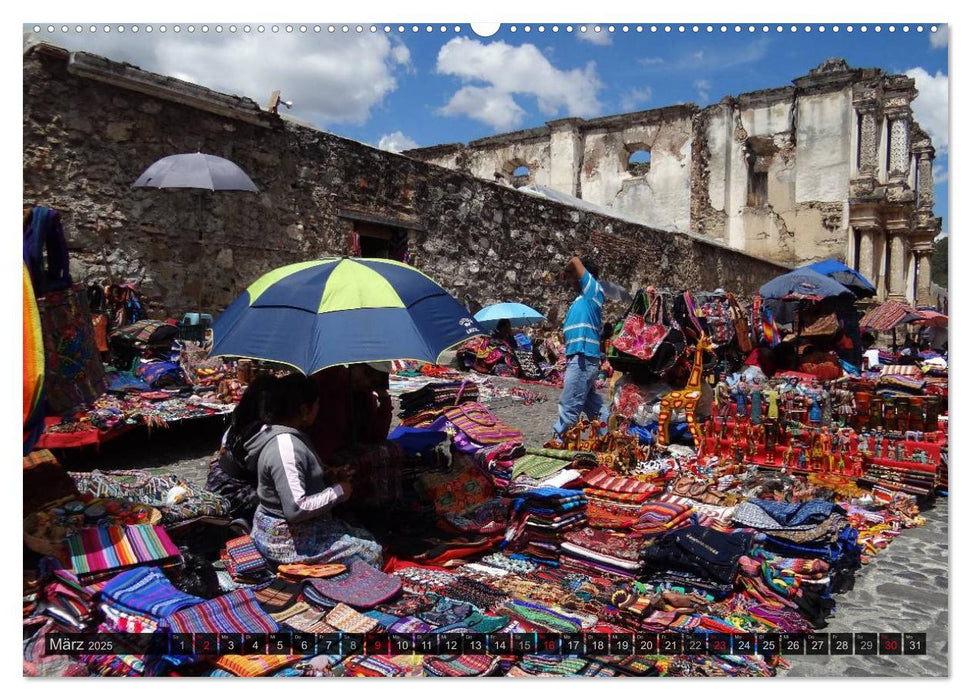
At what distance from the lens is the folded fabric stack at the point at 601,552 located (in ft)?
12.5

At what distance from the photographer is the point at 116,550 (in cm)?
309

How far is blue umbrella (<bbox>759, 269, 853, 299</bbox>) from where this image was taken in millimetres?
8211

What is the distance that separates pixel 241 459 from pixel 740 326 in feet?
20.2

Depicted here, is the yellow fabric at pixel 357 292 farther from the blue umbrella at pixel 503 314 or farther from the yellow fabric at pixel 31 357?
the blue umbrella at pixel 503 314

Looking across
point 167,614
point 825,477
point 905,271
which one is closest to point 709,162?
point 905,271

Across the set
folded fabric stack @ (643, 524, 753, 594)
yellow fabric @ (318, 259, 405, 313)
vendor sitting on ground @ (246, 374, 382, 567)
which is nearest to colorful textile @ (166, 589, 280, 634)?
vendor sitting on ground @ (246, 374, 382, 567)

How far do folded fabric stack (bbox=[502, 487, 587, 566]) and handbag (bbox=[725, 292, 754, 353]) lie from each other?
15.2ft

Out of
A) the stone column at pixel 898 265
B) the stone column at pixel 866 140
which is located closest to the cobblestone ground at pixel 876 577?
the stone column at pixel 866 140

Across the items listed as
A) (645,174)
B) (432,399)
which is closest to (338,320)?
(432,399)

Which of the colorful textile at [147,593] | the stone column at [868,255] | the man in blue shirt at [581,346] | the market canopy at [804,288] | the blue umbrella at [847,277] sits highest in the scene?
the stone column at [868,255]

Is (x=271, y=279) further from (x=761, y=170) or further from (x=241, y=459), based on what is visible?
(x=761, y=170)

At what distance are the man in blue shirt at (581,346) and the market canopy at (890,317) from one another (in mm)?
10890

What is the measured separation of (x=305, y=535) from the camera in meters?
3.48

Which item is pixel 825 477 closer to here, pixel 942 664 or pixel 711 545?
pixel 711 545
